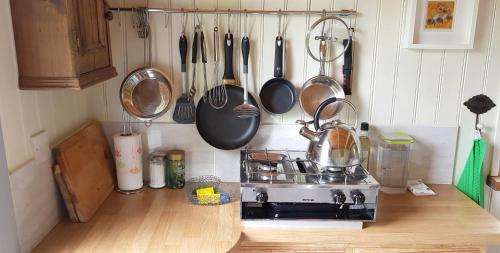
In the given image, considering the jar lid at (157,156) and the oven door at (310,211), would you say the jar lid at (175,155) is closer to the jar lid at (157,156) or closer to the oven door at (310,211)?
the jar lid at (157,156)

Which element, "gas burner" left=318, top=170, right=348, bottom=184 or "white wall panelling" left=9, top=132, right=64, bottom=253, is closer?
"white wall panelling" left=9, top=132, right=64, bottom=253

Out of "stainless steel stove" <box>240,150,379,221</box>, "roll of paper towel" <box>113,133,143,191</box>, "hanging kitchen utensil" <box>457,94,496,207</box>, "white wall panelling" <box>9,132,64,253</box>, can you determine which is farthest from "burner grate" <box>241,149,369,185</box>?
"white wall panelling" <box>9,132,64,253</box>

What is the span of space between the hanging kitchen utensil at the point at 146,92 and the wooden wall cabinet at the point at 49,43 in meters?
0.47

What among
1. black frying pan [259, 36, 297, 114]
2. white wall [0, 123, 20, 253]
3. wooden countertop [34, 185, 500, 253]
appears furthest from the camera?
black frying pan [259, 36, 297, 114]

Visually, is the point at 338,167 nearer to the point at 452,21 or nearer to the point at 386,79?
the point at 386,79

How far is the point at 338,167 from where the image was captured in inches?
61.1

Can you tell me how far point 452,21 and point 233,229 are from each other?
3.99ft

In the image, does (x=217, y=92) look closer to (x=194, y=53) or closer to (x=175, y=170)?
(x=194, y=53)

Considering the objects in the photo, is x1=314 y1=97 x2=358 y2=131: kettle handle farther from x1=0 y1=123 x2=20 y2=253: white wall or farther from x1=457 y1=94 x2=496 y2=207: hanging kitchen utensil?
x1=0 y1=123 x2=20 y2=253: white wall

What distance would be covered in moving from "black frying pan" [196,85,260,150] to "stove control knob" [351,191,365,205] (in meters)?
0.53

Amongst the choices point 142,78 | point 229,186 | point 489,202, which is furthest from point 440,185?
point 142,78

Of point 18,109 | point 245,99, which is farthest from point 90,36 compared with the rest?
point 245,99

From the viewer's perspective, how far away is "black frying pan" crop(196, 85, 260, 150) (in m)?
1.82

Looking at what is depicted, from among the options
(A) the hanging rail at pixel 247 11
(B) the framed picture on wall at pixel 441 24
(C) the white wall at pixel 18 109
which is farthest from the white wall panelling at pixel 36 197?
(B) the framed picture on wall at pixel 441 24
